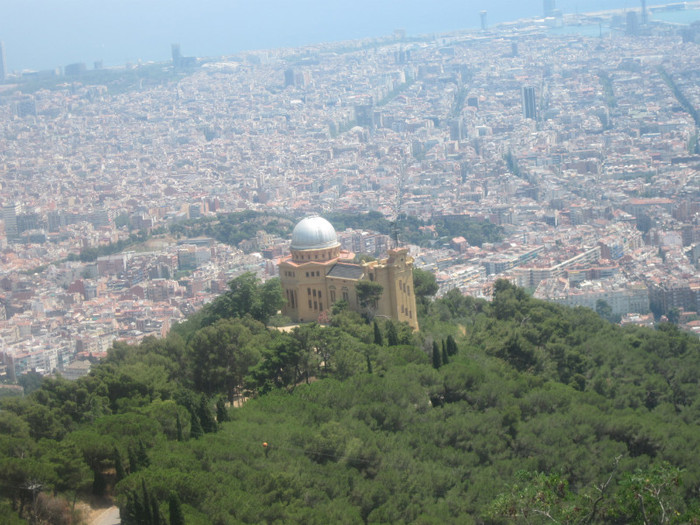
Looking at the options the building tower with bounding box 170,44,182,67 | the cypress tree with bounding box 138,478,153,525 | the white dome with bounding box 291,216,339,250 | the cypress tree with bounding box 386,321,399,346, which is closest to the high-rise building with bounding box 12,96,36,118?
the building tower with bounding box 170,44,182,67

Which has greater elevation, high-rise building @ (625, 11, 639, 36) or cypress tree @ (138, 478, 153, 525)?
high-rise building @ (625, 11, 639, 36)

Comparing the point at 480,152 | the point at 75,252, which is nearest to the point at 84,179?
the point at 75,252

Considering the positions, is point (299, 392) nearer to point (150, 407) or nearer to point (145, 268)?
point (150, 407)

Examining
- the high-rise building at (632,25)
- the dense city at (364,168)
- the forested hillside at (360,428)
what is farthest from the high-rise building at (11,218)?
the high-rise building at (632,25)

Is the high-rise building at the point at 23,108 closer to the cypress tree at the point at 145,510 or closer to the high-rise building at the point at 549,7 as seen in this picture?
the high-rise building at the point at 549,7

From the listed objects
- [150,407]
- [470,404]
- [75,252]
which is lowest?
A: [75,252]

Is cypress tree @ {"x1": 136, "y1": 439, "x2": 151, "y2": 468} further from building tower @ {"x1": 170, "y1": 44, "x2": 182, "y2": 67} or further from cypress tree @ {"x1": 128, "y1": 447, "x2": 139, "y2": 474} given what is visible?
building tower @ {"x1": 170, "y1": 44, "x2": 182, "y2": 67}
